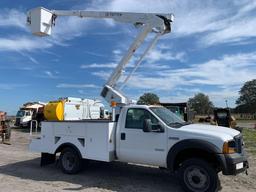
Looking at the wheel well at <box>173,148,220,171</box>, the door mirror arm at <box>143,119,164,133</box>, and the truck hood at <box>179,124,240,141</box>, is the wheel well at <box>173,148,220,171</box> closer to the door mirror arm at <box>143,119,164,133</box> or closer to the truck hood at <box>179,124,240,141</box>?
the truck hood at <box>179,124,240,141</box>

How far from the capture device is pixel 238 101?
131875 millimetres

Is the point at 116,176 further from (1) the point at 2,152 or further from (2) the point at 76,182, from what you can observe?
(1) the point at 2,152

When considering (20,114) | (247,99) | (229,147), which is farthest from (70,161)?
(247,99)

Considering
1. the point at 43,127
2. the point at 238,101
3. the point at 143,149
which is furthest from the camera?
the point at 238,101

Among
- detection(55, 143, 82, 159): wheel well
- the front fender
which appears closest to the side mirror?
the front fender

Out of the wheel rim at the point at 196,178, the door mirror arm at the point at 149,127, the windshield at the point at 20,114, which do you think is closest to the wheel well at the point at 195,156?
the wheel rim at the point at 196,178

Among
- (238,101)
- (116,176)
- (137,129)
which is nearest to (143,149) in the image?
(137,129)

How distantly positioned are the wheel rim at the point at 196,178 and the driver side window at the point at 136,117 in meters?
1.57

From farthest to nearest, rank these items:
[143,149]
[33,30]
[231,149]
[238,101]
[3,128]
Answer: [238,101] < [3,128] < [33,30] < [143,149] < [231,149]

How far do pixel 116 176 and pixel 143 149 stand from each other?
1.60 m

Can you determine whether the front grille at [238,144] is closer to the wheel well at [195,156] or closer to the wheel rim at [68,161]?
the wheel well at [195,156]

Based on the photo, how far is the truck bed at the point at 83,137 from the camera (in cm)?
994

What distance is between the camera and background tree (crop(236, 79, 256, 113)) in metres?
126

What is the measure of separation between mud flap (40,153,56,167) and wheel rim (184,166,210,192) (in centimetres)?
490
